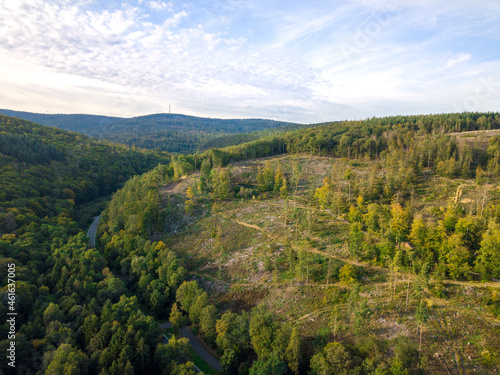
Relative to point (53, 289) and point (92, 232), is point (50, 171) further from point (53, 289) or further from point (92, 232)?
point (53, 289)

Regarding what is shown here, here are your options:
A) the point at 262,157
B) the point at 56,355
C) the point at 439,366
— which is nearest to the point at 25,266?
the point at 56,355

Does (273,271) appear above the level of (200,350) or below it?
above

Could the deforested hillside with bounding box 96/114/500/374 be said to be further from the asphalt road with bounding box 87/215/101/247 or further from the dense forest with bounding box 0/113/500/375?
the asphalt road with bounding box 87/215/101/247

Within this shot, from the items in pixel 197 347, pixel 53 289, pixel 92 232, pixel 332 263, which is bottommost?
pixel 197 347

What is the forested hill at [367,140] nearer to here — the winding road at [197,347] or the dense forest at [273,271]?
the dense forest at [273,271]

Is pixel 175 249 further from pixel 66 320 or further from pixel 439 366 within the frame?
pixel 439 366

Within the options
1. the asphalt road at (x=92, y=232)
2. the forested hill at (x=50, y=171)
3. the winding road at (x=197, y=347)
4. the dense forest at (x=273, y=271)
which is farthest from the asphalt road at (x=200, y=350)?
the forested hill at (x=50, y=171)

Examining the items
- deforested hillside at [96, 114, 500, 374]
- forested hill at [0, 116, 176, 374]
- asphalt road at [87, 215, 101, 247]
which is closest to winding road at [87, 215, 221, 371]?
deforested hillside at [96, 114, 500, 374]

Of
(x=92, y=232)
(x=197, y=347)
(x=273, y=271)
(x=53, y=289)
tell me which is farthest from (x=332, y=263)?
(x=92, y=232)
